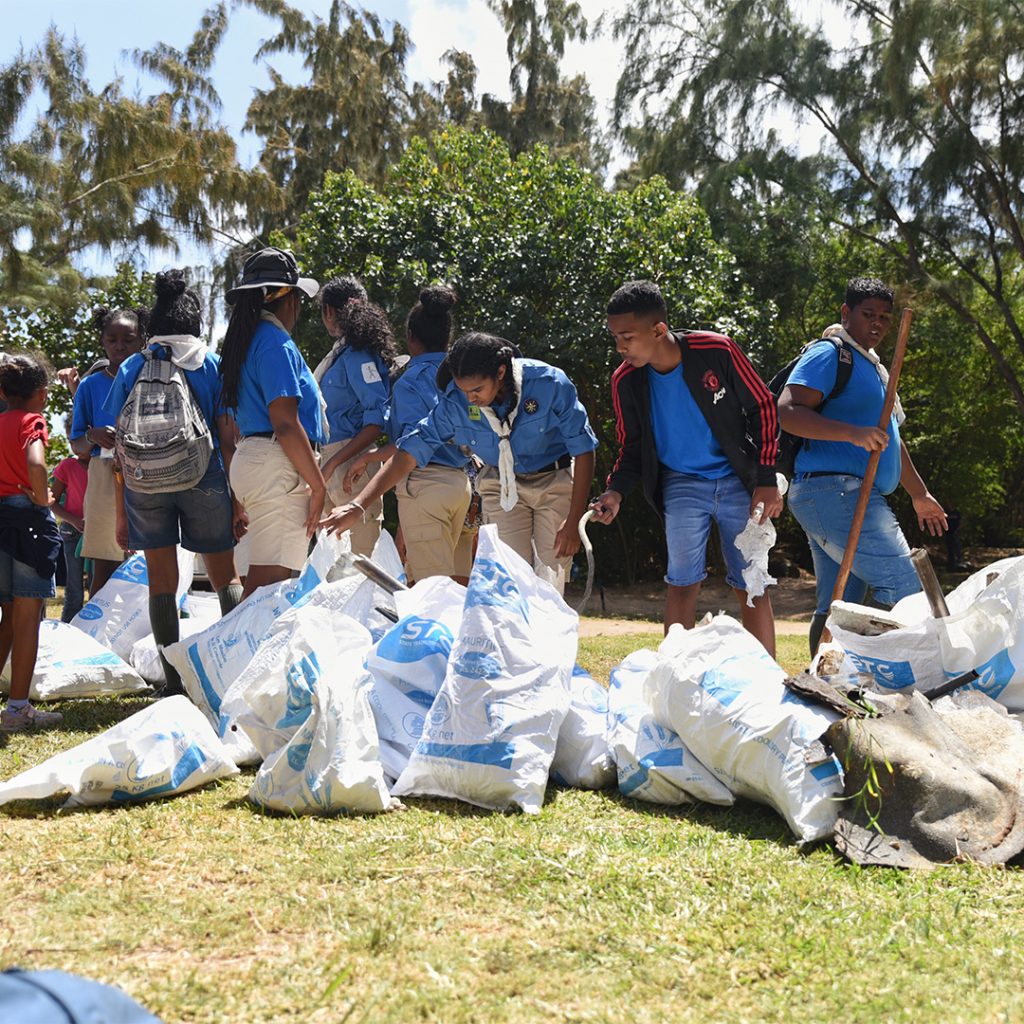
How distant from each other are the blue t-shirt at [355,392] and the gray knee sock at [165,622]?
1.31 m

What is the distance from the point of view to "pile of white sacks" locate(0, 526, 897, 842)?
10.1 ft

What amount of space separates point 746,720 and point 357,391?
3.11 meters

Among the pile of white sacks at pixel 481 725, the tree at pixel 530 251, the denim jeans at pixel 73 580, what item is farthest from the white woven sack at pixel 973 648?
the tree at pixel 530 251

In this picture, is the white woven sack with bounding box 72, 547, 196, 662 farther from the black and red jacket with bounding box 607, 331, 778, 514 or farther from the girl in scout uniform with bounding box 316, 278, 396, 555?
the black and red jacket with bounding box 607, 331, 778, 514

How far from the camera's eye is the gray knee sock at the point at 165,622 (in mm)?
4742

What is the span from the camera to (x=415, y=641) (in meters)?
3.58

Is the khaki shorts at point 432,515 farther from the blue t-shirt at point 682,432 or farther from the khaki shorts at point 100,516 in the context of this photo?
the khaki shorts at point 100,516

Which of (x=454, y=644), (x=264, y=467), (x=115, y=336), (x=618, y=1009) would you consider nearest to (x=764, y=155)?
(x=115, y=336)

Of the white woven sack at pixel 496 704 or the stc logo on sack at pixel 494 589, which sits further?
the stc logo on sack at pixel 494 589

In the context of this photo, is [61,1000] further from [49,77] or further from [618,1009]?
[49,77]

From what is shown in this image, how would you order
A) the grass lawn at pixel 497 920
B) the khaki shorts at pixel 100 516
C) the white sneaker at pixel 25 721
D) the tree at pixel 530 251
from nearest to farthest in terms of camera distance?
the grass lawn at pixel 497 920 → the white sneaker at pixel 25 721 → the khaki shorts at pixel 100 516 → the tree at pixel 530 251

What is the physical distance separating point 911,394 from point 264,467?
13603 millimetres

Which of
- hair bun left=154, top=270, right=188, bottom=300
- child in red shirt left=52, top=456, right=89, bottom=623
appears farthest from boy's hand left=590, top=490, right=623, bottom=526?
child in red shirt left=52, top=456, right=89, bottom=623

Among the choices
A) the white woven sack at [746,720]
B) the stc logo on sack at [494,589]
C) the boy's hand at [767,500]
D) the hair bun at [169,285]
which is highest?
the hair bun at [169,285]
